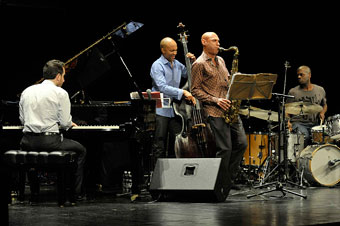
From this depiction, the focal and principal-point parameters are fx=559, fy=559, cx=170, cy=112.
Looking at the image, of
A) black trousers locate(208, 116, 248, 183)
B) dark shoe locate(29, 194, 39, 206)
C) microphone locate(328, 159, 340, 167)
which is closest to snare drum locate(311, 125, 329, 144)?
microphone locate(328, 159, 340, 167)

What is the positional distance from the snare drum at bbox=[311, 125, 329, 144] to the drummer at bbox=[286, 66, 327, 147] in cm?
13

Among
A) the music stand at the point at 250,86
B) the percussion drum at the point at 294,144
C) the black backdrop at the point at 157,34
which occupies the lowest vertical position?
the percussion drum at the point at 294,144

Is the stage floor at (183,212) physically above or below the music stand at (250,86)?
below

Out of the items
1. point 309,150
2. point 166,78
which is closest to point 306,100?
point 309,150

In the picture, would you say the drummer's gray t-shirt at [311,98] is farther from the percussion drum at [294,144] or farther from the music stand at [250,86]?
the music stand at [250,86]

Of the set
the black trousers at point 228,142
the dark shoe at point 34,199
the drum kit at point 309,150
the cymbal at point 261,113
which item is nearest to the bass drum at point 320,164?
the drum kit at point 309,150

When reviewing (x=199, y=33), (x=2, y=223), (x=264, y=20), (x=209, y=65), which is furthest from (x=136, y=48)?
(x=2, y=223)

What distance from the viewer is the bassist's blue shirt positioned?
238 inches

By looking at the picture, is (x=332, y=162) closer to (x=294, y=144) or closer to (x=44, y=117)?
(x=294, y=144)

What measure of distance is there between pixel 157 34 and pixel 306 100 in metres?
2.39

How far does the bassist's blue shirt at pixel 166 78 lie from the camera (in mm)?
6049

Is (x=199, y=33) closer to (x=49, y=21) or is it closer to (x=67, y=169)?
(x=49, y=21)

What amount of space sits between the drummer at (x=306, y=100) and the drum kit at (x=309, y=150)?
0.50 ft

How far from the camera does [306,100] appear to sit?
7.94m
